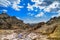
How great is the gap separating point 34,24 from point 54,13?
1.81 ft

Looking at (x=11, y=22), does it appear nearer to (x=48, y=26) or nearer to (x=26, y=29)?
(x=26, y=29)

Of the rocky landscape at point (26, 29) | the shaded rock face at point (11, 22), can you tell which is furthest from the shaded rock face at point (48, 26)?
the shaded rock face at point (11, 22)

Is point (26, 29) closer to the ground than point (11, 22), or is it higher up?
closer to the ground

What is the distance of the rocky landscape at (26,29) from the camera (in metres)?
3.29

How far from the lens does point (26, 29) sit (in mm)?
3375

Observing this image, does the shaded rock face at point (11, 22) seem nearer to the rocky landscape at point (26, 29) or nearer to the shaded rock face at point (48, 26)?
the rocky landscape at point (26, 29)

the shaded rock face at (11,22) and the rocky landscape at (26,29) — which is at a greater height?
the shaded rock face at (11,22)

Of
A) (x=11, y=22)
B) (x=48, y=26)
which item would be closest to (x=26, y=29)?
(x=11, y=22)

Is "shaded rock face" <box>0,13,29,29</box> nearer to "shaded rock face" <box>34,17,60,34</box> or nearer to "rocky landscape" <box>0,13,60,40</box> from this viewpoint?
"rocky landscape" <box>0,13,60,40</box>

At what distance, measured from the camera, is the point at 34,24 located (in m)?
3.38

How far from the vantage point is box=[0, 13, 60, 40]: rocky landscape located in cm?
329

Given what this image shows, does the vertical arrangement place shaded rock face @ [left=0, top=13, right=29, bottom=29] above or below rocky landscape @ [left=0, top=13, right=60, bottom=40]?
above

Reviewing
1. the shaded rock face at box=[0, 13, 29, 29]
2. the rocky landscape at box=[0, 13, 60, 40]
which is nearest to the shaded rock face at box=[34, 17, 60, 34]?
the rocky landscape at box=[0, 13, 60, 40]

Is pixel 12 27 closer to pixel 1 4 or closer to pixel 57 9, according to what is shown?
pixel 1 4
